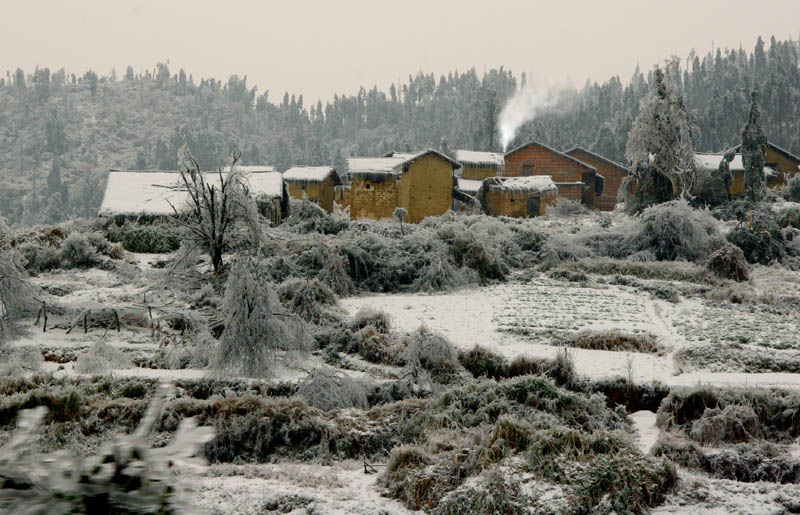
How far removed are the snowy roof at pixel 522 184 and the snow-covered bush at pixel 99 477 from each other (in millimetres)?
45422

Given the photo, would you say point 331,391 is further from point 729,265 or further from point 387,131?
point 387,131

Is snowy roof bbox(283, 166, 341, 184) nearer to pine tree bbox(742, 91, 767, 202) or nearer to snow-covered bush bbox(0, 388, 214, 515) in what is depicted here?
pine tree bbox(742, 91, 767, 202)

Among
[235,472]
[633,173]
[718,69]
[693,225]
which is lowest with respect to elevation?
[235,472]

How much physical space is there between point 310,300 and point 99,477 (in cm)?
1686

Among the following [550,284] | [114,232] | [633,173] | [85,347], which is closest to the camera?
[85,347]

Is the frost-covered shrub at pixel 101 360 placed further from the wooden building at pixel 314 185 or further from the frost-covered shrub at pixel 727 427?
the wooden building at pixel 314 185

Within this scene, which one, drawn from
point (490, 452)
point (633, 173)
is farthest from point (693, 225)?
point (490, 452)

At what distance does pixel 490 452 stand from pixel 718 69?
15487 cm

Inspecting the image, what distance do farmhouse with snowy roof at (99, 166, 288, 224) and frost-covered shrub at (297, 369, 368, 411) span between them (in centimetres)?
2012

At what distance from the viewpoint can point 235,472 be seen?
1045 centimetres

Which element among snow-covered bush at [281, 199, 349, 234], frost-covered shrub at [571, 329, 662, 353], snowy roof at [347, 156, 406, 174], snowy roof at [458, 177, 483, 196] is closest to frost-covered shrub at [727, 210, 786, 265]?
frost-covered shrub at [571, 329, 662, 353]

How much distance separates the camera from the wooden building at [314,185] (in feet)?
164

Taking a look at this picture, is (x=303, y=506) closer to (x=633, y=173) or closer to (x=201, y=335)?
(x=201, y=335)

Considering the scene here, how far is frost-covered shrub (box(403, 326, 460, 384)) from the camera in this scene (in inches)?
607
